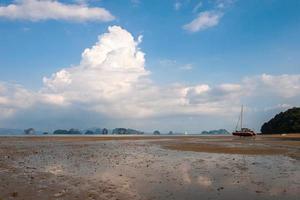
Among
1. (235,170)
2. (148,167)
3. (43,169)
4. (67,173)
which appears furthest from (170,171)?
(43,169)

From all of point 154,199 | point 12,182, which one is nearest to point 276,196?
point 154,199

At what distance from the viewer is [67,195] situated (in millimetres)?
16969

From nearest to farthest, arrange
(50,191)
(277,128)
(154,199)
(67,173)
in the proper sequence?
(154,199) → (50,191) → (67,173) → (277,128)

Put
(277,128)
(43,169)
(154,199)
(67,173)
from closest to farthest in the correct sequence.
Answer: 1. (154,199)
2. (67,173)
3. (43,169)
4. (277,128)

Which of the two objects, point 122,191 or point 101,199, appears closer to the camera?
point 101,199

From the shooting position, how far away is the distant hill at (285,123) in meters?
149

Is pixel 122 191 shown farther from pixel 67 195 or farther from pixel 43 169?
pixel 43 169

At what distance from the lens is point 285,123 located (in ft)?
514

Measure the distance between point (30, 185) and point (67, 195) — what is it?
12.1 feet

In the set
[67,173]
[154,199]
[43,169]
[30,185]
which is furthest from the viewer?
[43,169]

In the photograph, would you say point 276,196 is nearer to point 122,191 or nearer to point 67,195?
point 122,191

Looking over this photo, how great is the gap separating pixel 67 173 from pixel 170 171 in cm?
707

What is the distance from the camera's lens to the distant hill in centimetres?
14865

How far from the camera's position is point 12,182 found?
20.5m
